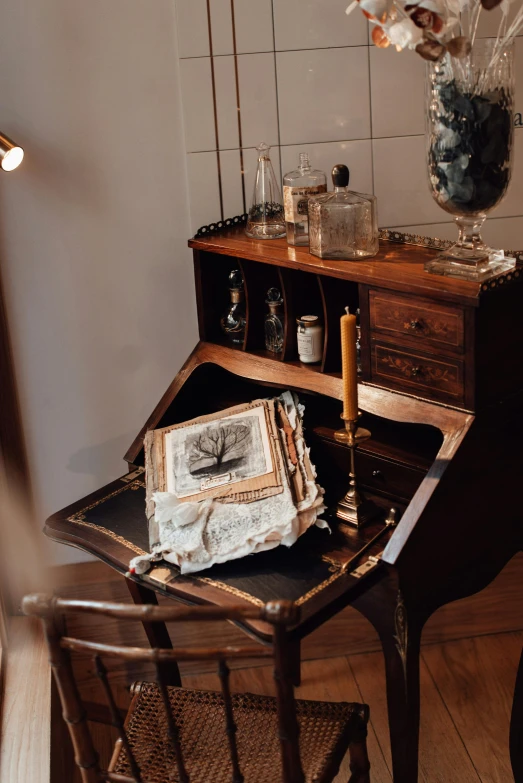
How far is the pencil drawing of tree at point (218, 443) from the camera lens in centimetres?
174

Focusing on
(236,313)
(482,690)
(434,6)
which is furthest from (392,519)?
(482,690)

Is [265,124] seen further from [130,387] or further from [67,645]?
[67,645]

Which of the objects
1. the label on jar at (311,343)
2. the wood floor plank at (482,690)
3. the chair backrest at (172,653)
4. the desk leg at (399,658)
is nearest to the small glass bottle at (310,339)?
the label on jar at (311,343)

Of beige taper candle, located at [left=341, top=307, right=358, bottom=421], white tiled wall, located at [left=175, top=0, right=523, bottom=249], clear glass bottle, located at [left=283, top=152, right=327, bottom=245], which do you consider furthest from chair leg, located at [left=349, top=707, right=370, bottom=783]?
white tiled wall, located at [left=175, top=0, right=523, bottom=249]

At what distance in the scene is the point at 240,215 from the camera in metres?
2.13

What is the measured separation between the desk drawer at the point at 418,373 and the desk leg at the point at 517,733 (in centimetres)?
71

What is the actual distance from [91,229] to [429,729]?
1.50m

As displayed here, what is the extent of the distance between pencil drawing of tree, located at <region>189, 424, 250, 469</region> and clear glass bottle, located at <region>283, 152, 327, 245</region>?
16.1 inches

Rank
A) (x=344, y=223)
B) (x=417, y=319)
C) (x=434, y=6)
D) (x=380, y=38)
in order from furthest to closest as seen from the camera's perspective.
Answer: (x=344, y=223), (x=417, y=319), (x=380, y=38), (x=434, y=6)

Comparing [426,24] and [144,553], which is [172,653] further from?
[426,24]

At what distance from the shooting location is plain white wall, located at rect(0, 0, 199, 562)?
2049mm

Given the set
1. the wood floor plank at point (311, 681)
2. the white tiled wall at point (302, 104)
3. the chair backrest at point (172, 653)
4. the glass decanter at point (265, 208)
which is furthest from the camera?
the wood floor plank at point (311, 681)

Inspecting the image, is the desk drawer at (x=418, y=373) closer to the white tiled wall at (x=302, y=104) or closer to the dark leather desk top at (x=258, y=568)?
the dark leather desk top at (x=258, y=568)

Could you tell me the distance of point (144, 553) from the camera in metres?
1.60
